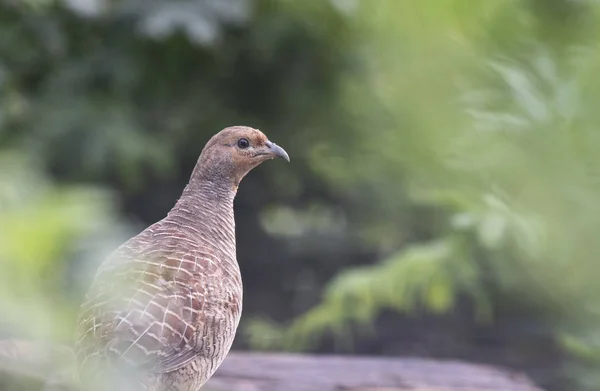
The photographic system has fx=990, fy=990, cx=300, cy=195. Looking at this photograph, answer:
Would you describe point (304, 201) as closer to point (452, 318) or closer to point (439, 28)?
point (452, 318)

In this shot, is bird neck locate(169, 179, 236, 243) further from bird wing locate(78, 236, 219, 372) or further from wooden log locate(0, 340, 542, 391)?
wooden log locate(0, 340, 542, 391)

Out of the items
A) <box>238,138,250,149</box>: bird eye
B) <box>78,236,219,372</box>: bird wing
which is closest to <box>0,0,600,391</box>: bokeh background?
<box>78,236,219,372</box>: bird wing

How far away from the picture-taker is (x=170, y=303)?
2090 millimetres

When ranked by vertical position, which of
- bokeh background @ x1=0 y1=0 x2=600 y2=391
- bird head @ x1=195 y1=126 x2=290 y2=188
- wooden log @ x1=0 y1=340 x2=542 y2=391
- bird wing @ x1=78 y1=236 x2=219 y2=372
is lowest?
bird wing @ x1=78 y1=236 x2=219 y2=372

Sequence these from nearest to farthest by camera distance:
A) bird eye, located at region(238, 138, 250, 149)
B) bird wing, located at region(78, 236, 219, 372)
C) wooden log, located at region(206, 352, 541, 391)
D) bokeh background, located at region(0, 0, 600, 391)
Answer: bird wing, located at region(78, 236, 219, 372) → bird eye, located at region(238, 138, 250, 149) → bokeh background, located at region(0, 0, 600, 391) → wooden log, located at region(206, 352, 541, 391)

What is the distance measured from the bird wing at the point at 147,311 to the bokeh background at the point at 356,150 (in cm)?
39

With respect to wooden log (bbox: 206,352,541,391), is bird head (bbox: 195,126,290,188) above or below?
above

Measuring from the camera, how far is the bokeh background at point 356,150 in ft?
9.29

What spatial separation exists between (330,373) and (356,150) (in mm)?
1652

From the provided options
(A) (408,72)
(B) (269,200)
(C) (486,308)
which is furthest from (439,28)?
(B) (269,200)

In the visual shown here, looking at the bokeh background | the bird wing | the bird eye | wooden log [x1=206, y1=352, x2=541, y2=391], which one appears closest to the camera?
the bird wing

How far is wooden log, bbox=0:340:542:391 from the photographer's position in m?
2.88

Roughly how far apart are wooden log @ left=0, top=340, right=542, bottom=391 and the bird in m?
0.58

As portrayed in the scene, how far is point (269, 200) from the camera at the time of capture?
16.3 ft
